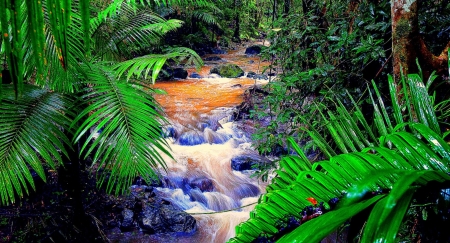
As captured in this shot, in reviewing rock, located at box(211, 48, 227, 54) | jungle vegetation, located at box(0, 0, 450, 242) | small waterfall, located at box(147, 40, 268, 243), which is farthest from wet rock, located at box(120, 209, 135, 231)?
rock, located at box(211, 48, 227, 54)

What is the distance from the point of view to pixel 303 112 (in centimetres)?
287

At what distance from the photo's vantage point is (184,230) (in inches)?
154

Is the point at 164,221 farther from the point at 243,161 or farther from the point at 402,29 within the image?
the point at 402,29

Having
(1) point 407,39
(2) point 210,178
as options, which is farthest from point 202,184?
(1) point 407,39

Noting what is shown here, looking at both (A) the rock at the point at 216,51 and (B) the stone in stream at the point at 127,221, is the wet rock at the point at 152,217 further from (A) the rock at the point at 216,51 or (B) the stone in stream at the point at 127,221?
(A) the rock at the point at 216,51

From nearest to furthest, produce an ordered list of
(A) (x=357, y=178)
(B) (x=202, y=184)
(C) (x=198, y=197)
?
(A) (x=357, y=178)
(C) (x=198, y=197)
(B) (x=202, y=184)

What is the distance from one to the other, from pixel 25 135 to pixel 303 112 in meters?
2.18

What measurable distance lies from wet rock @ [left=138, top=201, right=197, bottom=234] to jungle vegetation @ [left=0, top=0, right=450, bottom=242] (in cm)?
91

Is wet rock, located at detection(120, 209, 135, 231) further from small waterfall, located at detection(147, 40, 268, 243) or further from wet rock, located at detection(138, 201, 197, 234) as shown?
small waterfall, located at detection(147, 40, 268, 243)

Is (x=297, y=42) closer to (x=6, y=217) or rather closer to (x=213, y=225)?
(x=213, y=225)

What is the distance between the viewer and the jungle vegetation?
0.46 metres

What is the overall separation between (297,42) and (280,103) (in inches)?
29.4

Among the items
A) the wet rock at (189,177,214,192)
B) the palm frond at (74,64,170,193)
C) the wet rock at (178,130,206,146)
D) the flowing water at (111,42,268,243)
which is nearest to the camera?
the palm frond at (74,64,170,193)

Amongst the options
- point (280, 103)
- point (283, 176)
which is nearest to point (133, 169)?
point (283, 176)
